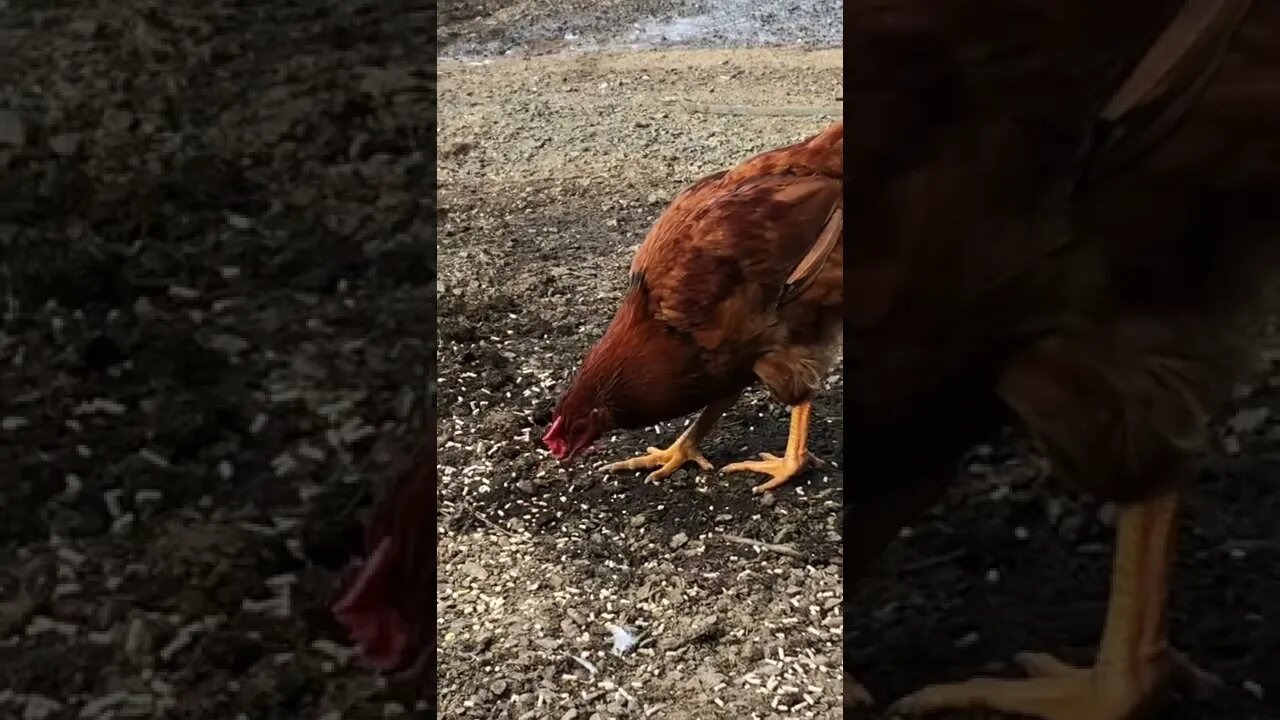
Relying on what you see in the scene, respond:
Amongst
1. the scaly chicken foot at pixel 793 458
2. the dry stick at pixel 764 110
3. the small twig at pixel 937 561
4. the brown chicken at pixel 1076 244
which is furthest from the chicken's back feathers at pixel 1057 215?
the dry stick at pixel 764 110

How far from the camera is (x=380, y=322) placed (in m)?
2.44

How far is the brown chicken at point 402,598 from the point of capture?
63.4 inches

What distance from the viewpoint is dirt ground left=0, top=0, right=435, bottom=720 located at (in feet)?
5.41

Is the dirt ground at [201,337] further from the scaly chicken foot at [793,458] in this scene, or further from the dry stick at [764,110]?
the dry stick at [764,110]

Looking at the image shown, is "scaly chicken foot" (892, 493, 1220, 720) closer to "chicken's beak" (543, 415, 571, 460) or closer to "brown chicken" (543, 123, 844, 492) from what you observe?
"brown chicken" (543, 123, 844, 492)

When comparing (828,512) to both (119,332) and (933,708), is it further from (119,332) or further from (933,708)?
(119,332)

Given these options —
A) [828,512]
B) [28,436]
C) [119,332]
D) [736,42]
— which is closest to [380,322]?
[119,332]

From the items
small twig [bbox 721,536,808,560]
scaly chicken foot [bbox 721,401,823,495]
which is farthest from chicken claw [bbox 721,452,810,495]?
small twig [bbox 721,536,808,560]

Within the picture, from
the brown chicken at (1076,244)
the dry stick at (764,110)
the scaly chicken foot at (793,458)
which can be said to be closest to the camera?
the brown chicken at (1076,244)

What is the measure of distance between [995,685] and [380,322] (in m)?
1.75

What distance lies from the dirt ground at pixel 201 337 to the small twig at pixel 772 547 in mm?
670

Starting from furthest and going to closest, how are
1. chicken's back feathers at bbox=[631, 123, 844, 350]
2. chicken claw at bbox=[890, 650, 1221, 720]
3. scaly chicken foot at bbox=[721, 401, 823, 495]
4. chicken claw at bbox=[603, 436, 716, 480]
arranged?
chicken claw at bbox=[603, 436, 716, 480], scaly chicken foot at bbox=[721, 401, 823, 495], chicken's back feathers at bbox=[631, 123, 844, 350], chicken claw at bbox=[890, 650, 1221, 720]

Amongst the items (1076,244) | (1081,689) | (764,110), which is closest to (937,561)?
(1081,689)

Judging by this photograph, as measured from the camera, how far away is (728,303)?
179cm
